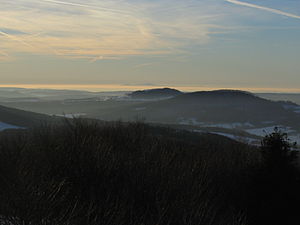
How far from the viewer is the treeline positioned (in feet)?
36.2

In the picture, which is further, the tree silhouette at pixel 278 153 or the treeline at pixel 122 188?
the tree silhouette at pixel 278 153

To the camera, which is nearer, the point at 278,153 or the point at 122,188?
the point at 122,188

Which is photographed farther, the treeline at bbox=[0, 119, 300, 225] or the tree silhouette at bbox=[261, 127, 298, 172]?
the tree silhouette at bbox=[261, 127, 298, 172]

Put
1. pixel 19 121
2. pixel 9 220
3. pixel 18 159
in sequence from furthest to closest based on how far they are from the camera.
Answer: pixel 19 121, pixel 18 159, pixel 9 220

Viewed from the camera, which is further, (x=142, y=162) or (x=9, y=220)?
(x=142, y=162)

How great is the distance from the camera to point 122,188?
16.5 meters

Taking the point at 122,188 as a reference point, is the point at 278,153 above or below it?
above

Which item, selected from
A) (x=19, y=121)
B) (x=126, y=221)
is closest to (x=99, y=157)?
(x=126, y=221)

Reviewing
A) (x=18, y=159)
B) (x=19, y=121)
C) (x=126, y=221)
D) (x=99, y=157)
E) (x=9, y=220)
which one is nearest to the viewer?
(x=9, y=220)

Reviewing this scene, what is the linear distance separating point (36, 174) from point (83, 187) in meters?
1.90

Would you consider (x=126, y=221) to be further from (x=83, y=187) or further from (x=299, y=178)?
(x=299, y=178)

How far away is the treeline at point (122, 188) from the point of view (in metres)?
11.0

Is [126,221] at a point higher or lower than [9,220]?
lower

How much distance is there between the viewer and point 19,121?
355ft
